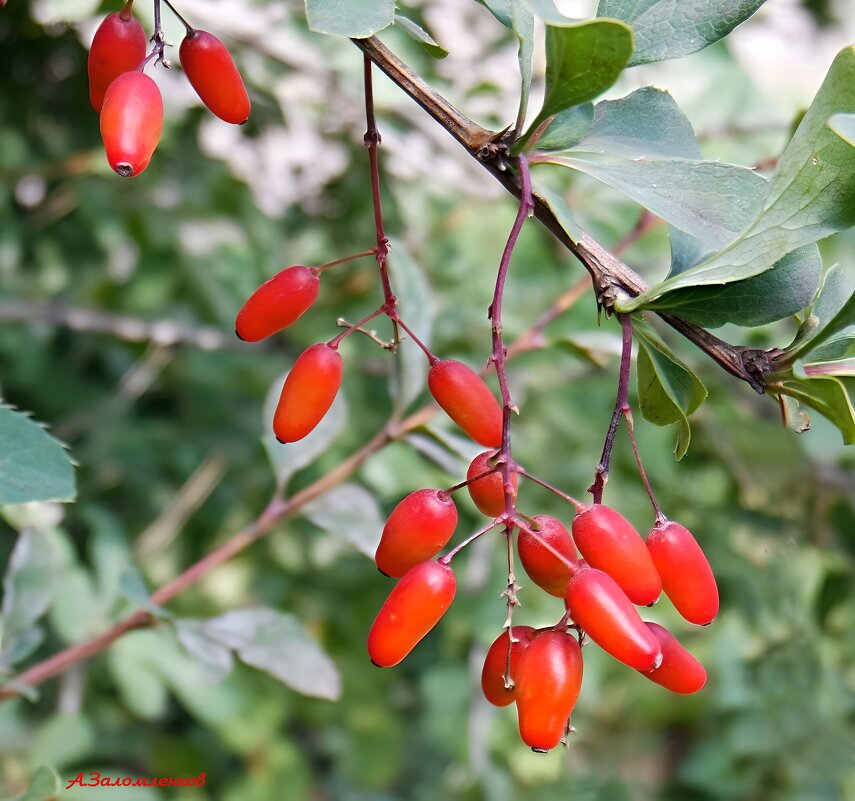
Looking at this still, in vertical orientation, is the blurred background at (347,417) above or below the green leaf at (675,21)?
below

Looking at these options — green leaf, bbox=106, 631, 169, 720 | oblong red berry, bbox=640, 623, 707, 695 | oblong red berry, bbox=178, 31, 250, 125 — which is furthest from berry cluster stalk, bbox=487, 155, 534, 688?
green leaf, bbox=106, 631, 169, 720

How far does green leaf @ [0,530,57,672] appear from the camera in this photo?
1.05 m

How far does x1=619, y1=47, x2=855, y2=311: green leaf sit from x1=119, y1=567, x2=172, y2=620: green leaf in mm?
574

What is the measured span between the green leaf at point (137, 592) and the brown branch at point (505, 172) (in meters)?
0.53

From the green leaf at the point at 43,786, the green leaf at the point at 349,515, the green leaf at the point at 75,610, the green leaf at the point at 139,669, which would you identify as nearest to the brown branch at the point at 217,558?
the green leaf at the point at 349,515

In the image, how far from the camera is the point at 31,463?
2.39 feet

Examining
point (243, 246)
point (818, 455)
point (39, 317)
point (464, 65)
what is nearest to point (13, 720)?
point (39, 317)

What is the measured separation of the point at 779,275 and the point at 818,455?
962 millimetres

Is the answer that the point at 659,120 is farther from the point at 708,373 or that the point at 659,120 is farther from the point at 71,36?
the point at 71,36

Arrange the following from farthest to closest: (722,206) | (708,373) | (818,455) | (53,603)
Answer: (708,373) → (818,455) → (53,603) → (722,206)

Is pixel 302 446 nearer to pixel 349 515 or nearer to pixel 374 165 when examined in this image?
pixel 349 515

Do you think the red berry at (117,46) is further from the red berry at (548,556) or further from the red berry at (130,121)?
the red berry at (548,556)

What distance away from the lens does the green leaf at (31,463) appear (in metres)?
0.71

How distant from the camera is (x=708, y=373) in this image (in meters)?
1.71
